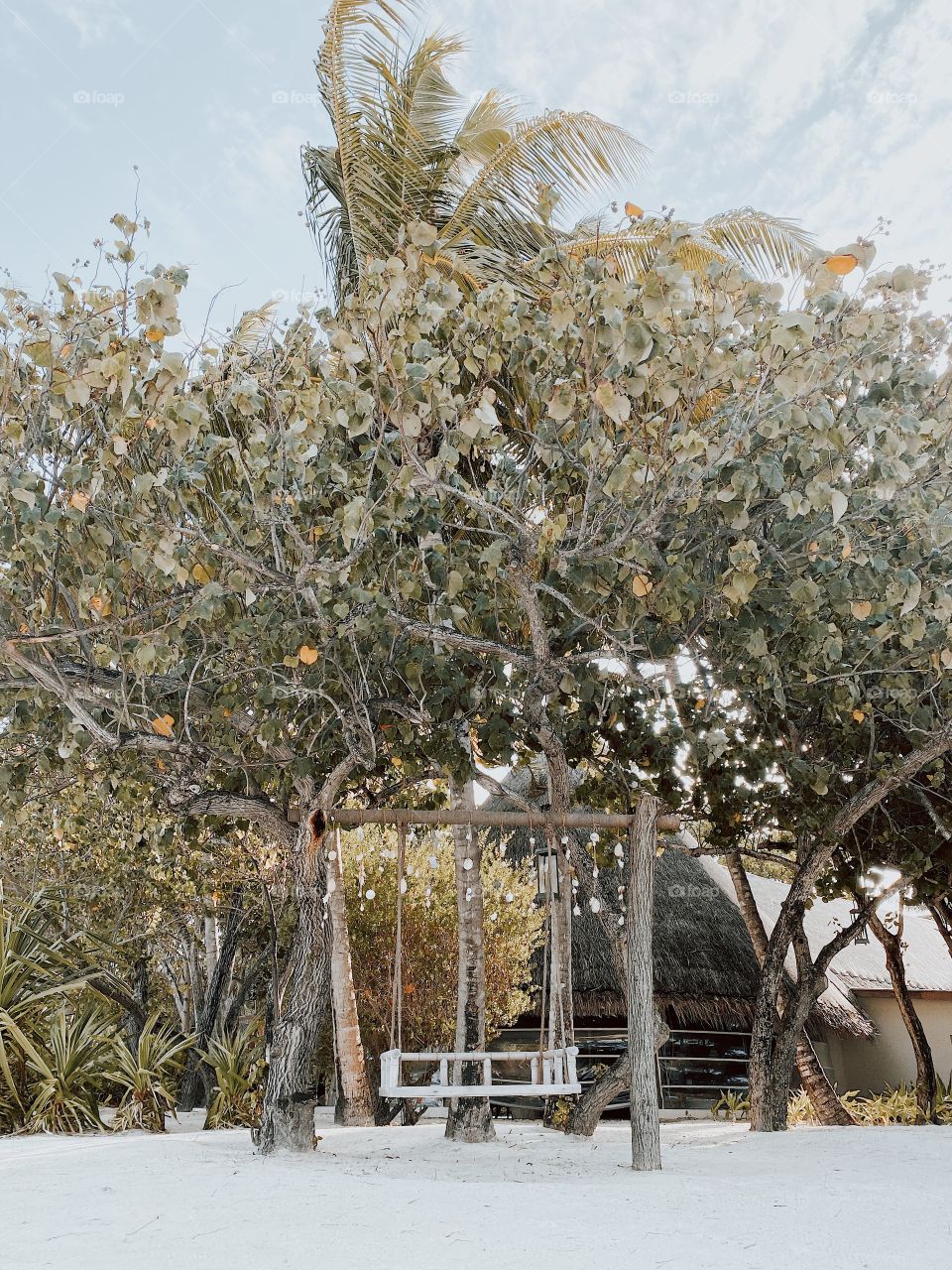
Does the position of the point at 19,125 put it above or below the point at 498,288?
above

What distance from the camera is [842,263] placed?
10.7ft

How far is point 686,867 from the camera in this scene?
14328mm

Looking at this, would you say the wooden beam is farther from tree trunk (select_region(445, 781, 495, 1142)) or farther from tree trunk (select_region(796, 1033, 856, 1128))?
tree trunk (select_region(796, 1033, 856, 1128))

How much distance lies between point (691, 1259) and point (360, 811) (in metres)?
3.19

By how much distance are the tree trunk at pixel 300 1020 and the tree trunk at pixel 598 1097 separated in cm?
231

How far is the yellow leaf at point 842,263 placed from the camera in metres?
3.25

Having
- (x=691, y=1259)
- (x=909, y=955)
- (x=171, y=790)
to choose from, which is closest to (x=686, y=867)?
(x=909, y=955)

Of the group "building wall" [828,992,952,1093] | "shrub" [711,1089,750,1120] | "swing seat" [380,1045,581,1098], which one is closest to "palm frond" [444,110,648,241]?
"swing seat" [380,1045,581,1098]

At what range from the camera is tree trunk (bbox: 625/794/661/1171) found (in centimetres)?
542

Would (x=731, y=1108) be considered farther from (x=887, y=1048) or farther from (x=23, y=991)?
(x=23, y=991)

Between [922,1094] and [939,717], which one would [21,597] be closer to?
[939,717]

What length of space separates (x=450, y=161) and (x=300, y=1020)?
649cm

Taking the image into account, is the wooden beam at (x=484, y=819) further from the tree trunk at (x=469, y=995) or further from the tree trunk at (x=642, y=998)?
the tree trunk at (x=469, y=995)

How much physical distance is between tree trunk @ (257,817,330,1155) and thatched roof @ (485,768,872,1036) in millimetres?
5930
